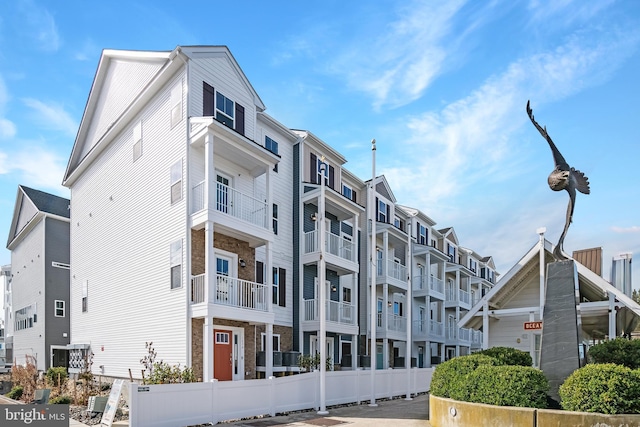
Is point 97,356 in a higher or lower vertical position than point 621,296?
lower

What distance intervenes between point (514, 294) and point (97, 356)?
17.0 m

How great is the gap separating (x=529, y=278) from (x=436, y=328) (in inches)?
638

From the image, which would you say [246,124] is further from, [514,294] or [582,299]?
[582,299]

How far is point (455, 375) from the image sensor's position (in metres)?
11.4

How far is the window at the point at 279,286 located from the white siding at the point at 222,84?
578cm

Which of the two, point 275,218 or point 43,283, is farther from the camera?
point 43,283

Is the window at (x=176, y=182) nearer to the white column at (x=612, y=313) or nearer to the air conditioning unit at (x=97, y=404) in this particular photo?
the air conditioning unit at (x=97, y=404)

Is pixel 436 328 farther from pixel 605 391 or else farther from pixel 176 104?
pixel 605 391

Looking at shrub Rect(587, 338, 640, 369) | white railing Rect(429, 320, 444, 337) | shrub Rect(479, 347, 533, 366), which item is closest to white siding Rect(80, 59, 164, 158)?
shrub Rect(479, 347, 533, 366)

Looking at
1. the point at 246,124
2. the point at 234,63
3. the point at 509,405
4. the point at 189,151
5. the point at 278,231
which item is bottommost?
the point at 509,405

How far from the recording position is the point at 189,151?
1667 cm

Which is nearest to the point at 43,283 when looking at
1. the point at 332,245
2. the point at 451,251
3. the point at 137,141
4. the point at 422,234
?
the point at 137,141

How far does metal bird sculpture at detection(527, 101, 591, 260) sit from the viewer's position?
38.3ft

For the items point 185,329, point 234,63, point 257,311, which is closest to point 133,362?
point 185,329
